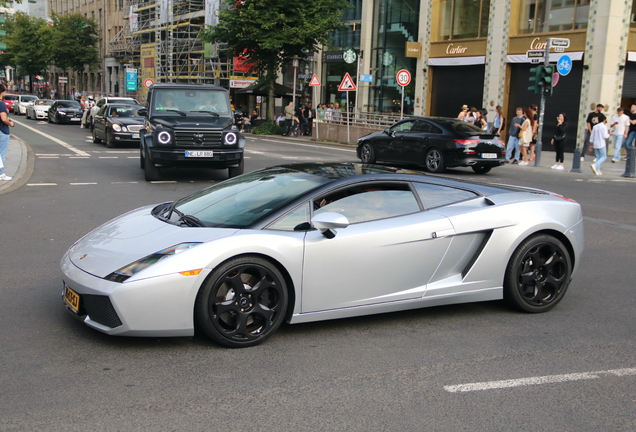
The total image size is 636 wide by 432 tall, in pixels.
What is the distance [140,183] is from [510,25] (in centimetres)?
2152

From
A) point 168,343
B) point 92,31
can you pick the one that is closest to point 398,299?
point 168,343

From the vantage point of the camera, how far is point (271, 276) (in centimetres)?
461

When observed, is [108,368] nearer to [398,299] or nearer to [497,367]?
[398,299]

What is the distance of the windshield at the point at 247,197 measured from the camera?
16.1 ft

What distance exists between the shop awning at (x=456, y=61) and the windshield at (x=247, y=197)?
28230 mm

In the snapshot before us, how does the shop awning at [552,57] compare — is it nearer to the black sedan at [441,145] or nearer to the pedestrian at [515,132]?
the pedestrian at [515,132]

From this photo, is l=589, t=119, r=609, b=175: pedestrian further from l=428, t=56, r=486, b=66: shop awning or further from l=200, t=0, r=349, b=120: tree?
l=200, t=0, r=349, b=120: tree

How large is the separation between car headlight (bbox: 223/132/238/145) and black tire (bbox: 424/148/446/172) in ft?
18.7

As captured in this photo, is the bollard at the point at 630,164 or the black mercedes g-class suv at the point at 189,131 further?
the bollard at the point at 630,164

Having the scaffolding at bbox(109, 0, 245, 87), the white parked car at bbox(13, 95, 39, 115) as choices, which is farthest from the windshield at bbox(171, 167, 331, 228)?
the white parked car at bbox(13, 95, 39, 115)

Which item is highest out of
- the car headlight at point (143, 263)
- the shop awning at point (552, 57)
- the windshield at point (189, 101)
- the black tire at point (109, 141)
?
the shop awning at point (552, 57)

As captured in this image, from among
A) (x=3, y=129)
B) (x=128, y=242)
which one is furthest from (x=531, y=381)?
(x=3, y=129)

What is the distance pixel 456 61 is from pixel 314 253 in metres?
30.4

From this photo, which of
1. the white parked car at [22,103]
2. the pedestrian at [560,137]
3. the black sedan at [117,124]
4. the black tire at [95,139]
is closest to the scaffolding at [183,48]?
the white parked car at [22,103]
